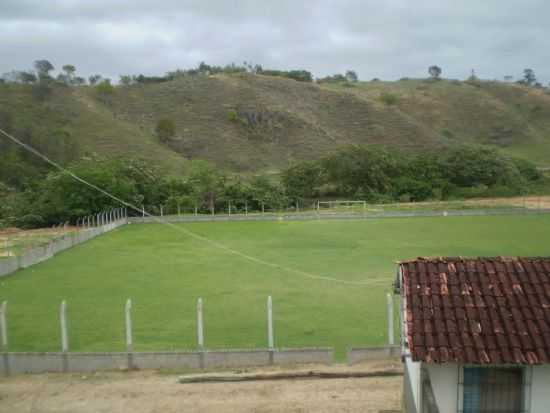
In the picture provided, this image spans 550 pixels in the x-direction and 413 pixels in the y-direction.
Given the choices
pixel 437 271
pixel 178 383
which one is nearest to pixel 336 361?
pixel 178 383

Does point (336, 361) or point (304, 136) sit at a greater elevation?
point (304, 136)

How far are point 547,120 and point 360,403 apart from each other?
323 feet

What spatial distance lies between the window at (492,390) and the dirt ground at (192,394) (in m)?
2.44

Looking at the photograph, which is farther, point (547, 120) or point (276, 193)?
point (547, 120)

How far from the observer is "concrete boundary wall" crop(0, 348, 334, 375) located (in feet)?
38.8

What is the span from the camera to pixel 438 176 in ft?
187

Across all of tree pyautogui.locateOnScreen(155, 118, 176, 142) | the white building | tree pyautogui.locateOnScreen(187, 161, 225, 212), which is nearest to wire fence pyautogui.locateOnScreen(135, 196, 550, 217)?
tree pyautogui.locateOnScreen(187, 161, 225, 212)

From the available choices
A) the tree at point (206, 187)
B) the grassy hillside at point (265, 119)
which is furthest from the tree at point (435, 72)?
the tree at point (206, 187)

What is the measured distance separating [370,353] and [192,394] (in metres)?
3.51

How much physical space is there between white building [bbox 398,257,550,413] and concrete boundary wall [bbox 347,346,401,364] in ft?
13.3

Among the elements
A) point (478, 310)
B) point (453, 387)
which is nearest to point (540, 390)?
point (453, 387)

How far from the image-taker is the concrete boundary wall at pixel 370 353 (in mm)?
11648

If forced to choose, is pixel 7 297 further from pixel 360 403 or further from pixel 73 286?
pixel 360 403

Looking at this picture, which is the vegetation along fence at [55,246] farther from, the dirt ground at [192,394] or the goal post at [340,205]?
the goal post at [340,205]
